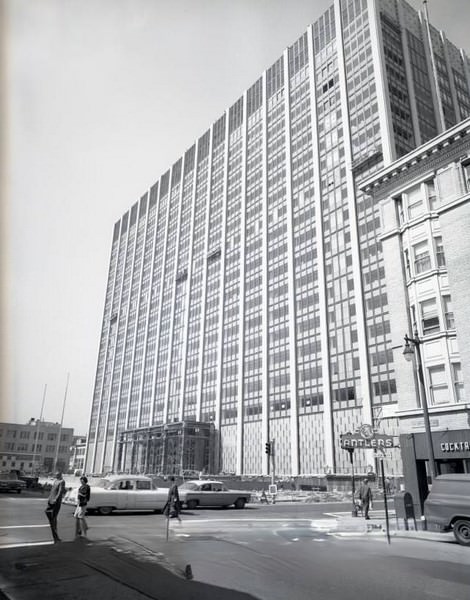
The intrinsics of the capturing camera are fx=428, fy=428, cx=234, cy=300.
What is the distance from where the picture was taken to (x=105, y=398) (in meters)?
105

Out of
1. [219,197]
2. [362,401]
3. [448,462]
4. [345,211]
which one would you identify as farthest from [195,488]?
[219,197]

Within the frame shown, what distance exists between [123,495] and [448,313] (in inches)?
756

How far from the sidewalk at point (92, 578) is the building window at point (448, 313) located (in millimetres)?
19655

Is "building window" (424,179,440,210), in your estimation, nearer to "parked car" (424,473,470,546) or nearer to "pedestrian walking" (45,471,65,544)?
"parked car" (424,473,470,546)

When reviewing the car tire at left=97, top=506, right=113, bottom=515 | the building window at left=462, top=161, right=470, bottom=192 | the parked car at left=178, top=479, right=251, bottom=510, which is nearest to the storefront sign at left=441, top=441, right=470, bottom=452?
the parked car at left=178, top=479, right=251, bottom=510

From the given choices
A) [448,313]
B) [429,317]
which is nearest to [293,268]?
[429,317]

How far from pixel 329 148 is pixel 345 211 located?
11.6 m

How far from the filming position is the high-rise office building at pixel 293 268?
172ft

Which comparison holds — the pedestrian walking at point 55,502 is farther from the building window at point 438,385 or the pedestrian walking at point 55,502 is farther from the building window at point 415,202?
the building window at point 415,202

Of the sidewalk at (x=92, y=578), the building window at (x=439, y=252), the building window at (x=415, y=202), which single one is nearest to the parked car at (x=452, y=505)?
the sidewalk at (x=92, y=578)

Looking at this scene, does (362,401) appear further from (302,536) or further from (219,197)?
(219,197)

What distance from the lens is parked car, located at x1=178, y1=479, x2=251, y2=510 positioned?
82.0ft

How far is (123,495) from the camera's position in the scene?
65.4 ft

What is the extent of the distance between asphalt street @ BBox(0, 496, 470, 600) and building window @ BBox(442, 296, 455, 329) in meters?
12.2
